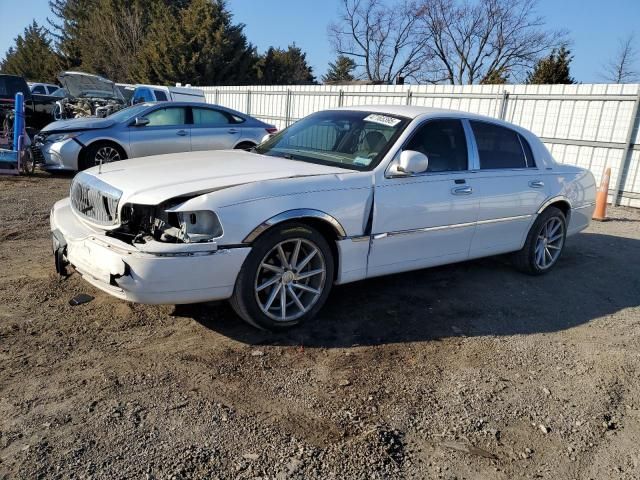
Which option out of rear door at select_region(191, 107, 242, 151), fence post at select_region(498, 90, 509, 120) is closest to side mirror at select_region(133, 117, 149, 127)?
rear door at select_region(191, 107, 242, 151)

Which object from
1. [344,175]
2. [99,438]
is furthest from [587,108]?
[99,438]

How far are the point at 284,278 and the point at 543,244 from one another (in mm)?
3327

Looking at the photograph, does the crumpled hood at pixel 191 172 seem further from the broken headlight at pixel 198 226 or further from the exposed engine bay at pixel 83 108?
the exposed engine bay at pixel 83 108

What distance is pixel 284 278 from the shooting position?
376 cm

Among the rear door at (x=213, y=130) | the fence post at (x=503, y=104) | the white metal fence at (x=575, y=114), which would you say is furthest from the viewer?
the fence post at (x=503, y=104)

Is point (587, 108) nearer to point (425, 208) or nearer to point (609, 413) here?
point (425, 208)

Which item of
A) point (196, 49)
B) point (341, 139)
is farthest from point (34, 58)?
point (341, 139)

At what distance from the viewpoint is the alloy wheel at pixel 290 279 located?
3713 millimetres

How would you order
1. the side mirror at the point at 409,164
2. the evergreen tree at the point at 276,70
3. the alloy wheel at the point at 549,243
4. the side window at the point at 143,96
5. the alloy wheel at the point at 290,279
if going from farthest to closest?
the evergreen tree at the point at 276,70
the side window at the point at 143,96
the alloy wheel at the point at 549,243
the side mirror at the point at 409,164
the alloy wheel at the point at 290,279

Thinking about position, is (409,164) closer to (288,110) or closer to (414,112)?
(414,112)

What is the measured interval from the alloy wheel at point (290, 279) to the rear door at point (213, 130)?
686 cm

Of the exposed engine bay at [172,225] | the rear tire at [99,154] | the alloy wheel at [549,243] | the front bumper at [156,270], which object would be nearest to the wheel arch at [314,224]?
the front bumper at [156,270]

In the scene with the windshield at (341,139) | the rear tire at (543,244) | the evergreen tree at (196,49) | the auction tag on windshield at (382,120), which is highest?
the evergreen tree at (196,49)

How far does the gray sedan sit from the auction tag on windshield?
20.0ft
